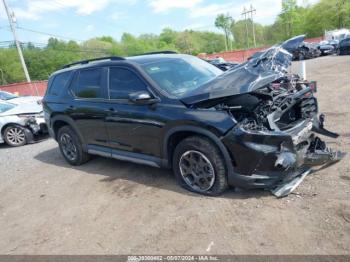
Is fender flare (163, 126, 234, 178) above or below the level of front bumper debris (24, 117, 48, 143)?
above

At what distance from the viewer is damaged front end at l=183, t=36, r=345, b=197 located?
151 inches

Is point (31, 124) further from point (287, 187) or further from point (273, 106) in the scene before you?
point (287, 187)

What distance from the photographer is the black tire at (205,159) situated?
4.12 metres

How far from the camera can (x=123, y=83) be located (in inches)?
203

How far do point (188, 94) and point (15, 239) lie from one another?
2.85 m

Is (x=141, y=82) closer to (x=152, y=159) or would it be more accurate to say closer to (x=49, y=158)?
(x=152, y=159)

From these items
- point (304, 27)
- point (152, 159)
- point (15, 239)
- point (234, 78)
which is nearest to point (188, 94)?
point (234, 78)

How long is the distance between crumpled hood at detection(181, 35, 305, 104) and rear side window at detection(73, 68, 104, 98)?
1.85 m

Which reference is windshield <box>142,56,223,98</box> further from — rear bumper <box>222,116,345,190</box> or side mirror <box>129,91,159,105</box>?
rear bumper <box>222,116,345,190</box>

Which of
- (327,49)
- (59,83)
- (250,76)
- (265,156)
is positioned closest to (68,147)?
(59,83)

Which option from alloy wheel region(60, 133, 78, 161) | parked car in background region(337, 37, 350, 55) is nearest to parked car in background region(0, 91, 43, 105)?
alloy wheel region(60, 133, 78, 161)

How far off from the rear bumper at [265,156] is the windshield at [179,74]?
3.71ft

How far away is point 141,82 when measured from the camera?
191 inches

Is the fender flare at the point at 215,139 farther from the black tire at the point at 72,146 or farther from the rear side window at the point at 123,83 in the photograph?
the black tire at the point at 72,146
